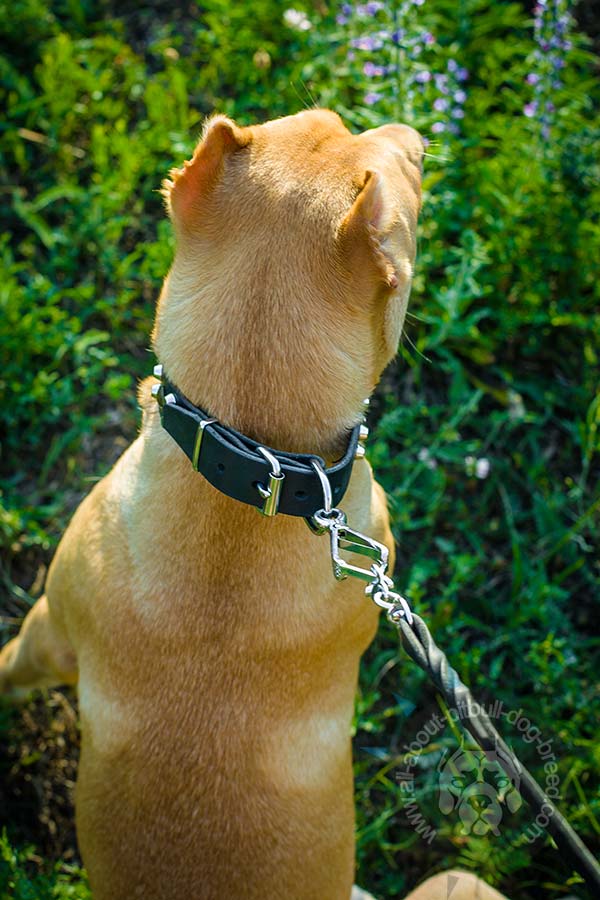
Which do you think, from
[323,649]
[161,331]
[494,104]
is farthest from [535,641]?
[494,104]

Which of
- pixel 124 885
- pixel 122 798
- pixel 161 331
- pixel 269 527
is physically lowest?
pixel 124 885

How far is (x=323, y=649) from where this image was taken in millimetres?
2340

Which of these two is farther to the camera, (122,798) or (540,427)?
(540,427)

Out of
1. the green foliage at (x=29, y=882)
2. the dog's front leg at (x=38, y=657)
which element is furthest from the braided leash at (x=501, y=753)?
the green foliage at (x=29, y=882)

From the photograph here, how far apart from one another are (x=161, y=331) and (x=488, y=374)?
2289 millimetres

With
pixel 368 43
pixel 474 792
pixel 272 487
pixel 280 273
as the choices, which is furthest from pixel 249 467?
pixel 368 43

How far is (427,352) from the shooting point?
13.4 ft

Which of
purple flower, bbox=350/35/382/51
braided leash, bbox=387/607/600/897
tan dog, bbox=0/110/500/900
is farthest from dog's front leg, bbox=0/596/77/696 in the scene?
purple flower, bbox=350/35/382/51

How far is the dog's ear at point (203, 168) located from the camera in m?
2.04

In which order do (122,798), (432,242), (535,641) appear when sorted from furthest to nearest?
(432,242) < (535,641) < (122,798)

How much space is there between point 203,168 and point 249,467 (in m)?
0.77

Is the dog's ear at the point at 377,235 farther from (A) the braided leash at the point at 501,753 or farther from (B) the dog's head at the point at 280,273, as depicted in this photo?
(A) the braided leash at the point at 501,753

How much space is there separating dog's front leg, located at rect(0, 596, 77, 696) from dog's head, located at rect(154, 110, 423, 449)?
3.81ft

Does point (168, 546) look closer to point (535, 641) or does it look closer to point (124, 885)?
point (124, 885)
